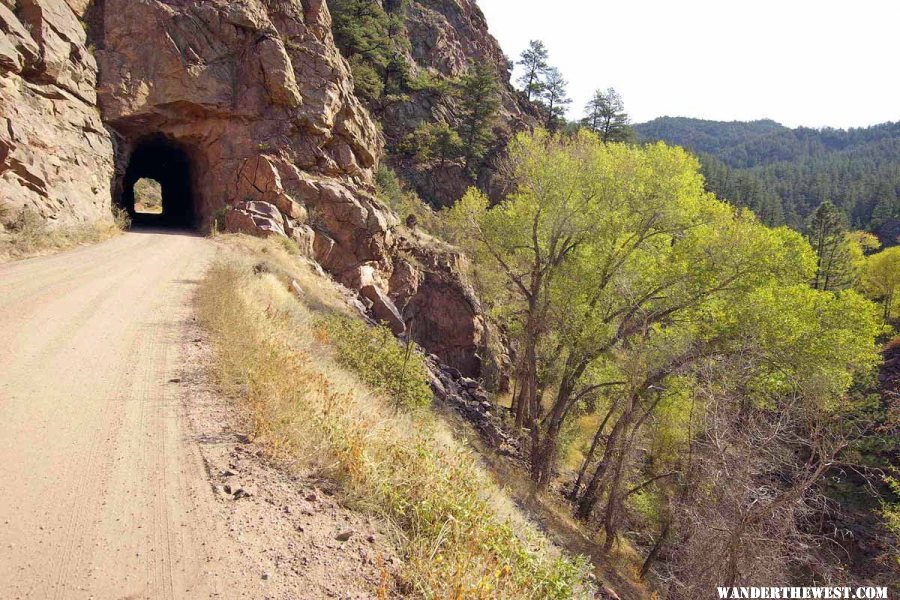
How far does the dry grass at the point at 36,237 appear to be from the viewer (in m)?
10.2

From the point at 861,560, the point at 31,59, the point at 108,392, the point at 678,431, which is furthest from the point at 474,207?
the point at 861,560

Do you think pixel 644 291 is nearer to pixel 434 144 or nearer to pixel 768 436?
pixel 768 436

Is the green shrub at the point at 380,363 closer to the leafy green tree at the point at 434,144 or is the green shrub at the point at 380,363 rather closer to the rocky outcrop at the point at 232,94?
the rocky outcrop at the point at 232,94

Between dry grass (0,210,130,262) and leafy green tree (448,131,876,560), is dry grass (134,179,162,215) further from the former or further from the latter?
leafy green tree (448,131,876,560)

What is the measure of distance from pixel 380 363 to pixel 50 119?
15018 mm

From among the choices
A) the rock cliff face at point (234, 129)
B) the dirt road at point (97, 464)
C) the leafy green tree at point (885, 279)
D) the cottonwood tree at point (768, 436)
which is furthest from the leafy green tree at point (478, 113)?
the leafy green tree at point (885, 279)

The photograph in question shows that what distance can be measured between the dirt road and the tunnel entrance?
730 inches

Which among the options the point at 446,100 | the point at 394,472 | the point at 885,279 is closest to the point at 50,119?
the point at 394,472

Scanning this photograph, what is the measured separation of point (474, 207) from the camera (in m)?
16.9

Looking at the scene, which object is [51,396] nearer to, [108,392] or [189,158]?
[108,392]

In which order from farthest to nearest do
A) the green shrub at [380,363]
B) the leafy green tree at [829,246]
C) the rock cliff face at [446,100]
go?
the leafy green tree at [829,246]
the rock cliff face at [446,100]
the green shrub at [380,363]

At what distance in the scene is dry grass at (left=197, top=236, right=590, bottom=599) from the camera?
126 inches

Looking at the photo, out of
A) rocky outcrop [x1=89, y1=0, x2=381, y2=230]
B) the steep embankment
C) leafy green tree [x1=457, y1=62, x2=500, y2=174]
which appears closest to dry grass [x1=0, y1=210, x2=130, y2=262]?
rocky outcrop [x1=89, y1=0, x2=381, y2=230]

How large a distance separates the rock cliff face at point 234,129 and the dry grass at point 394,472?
12.3 m
